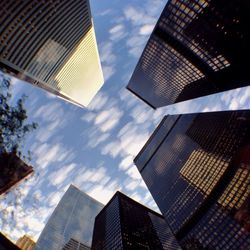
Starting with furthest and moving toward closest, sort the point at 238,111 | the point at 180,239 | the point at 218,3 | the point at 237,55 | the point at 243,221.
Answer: the point at 238,111 → the point at 180,239 → the point at 243,221 → the point at 237,55 → the point at 218,3

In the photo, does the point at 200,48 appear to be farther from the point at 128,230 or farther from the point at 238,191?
the point at 128,230

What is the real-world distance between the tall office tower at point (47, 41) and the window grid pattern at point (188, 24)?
32.8 metres

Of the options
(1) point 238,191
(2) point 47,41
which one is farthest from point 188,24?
(1) point 238,191

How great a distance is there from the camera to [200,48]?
9494 centimetres

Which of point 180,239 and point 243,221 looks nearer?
point 243,221

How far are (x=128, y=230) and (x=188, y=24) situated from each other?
10327 cm

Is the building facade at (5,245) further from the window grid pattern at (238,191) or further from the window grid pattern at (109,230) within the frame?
A: the window grid pattern at (238,191)

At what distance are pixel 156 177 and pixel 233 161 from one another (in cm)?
7133

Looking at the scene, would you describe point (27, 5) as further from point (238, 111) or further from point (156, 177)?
point (156, 177)

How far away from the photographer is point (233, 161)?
133 m

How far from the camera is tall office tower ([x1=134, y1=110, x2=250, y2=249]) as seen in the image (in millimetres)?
122056

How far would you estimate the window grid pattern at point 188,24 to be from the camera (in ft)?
247

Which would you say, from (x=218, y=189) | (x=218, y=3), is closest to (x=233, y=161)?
(x=218, y=189)

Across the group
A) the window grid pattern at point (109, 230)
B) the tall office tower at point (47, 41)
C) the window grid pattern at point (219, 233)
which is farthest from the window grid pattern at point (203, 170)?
the tall office tower at point (47, 41)
